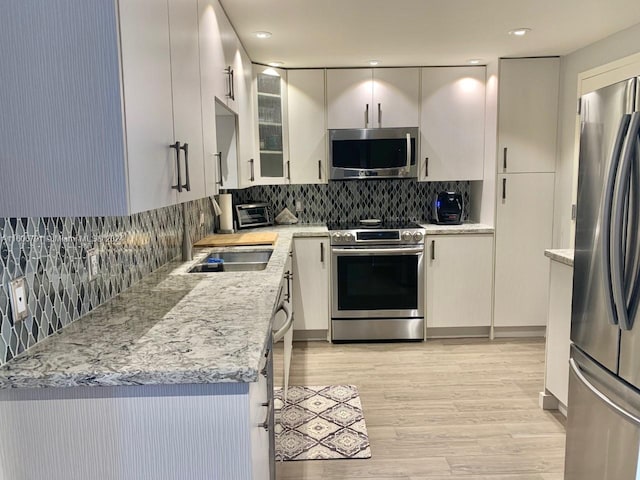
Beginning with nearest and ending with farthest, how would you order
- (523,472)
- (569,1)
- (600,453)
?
(600,453)
(523,472)
(569,1)

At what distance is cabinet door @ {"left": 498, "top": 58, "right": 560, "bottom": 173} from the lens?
388 cm

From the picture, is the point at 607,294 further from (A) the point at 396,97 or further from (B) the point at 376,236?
(A) the point at 396,97

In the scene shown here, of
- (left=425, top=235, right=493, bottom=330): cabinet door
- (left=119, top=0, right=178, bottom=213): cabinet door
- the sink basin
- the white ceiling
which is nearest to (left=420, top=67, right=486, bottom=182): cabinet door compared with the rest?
the white ceiling

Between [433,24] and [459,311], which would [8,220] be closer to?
[433,24]

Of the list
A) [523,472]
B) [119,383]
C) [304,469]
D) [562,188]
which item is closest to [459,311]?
[562,188]

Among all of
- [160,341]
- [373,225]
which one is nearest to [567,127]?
[373,225]

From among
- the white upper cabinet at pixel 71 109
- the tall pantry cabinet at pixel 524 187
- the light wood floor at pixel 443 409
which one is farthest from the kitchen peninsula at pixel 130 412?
the tall pantry cabinet at pixel 524 187

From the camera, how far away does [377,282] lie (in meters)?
4.03

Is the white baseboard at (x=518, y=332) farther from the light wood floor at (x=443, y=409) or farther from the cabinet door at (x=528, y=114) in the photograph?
the cabinet door at (x=528, y=114)

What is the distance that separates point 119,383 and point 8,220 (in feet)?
1.78

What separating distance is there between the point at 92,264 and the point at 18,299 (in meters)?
0.44

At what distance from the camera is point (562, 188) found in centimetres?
392

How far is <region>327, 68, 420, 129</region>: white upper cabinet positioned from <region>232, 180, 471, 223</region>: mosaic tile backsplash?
645 millimetres

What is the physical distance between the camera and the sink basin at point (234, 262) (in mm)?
2744
